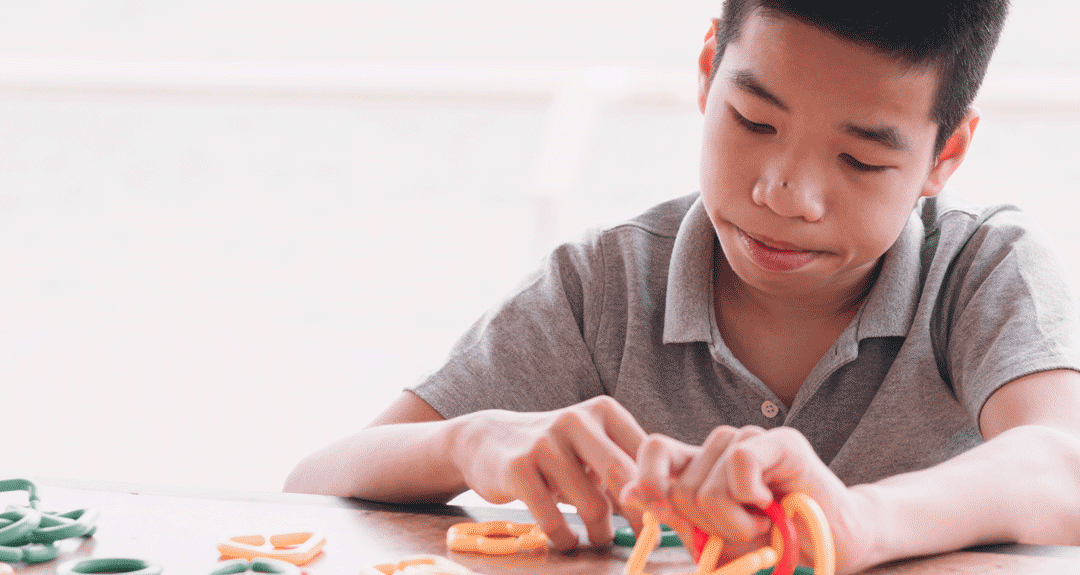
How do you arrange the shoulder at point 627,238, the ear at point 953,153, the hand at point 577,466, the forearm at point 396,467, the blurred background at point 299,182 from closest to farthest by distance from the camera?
1. the hand at point 577,466
2. the forearm at point 396,467
3. the ear at point 953,153
4. the shoulder at point 627,238
5. the blurred background at point 299,182

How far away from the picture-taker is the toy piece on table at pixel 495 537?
2.00 feet

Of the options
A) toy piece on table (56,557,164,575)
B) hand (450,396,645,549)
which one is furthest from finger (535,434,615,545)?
toy piece on table (56,557,164,575)

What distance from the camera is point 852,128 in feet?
2.41

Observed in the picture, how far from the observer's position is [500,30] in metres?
2.66

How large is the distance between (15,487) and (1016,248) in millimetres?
773

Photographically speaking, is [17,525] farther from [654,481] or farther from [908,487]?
[908,487]

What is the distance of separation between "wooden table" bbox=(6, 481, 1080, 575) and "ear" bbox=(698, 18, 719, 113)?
1.35ft

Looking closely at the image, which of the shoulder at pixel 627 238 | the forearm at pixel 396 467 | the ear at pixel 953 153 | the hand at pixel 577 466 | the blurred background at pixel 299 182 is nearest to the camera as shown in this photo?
the hand at pixel 577 466

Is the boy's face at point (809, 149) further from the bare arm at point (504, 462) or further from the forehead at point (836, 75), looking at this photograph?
the bare arm at point (504, 462)

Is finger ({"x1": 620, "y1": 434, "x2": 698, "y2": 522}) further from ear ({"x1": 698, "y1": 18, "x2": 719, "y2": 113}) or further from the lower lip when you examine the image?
ear ({"x1": 698, "y1": 18, "x2": 719, "y2": 113})

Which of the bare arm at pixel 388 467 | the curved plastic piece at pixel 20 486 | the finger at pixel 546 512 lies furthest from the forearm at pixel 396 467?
the curved plastic piece at pixel 20 486

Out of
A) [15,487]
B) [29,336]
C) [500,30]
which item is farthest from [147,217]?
[15,487]

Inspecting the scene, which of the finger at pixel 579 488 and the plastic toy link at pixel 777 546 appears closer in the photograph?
the plastic toy link at pixel 777 546

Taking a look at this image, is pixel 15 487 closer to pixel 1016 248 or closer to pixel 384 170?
pixel 1016 248
